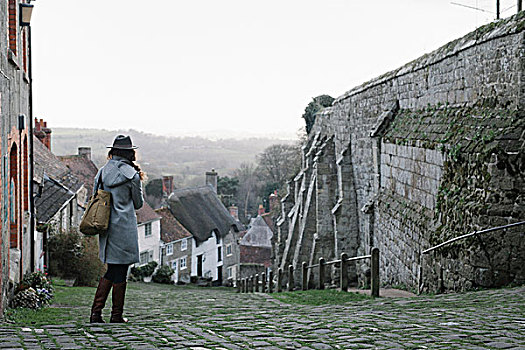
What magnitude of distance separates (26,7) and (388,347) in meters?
10.1

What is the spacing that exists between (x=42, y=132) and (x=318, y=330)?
21.3 metres

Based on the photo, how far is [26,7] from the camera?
481 inches

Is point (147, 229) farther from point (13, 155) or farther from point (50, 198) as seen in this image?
point (13, 155)

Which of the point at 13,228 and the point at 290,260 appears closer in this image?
the point at 13,228

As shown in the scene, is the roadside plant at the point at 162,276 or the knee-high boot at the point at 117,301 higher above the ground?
the knee-high boot at the point at 117,301

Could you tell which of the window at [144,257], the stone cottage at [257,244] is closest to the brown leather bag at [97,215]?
the window at [144,257]

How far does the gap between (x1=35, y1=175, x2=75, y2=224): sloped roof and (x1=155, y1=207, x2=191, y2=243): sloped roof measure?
62.5 feet

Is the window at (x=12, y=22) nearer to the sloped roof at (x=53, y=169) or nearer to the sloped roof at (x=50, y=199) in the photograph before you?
the sloped roof at (x=50, y=199)

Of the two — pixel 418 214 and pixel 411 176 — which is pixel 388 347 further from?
pixel 411 176

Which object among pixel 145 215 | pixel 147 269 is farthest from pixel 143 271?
pixel 145 215

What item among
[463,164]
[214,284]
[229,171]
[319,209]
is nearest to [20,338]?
[463,164]

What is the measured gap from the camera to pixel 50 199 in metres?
17.6

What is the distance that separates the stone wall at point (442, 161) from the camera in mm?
8406

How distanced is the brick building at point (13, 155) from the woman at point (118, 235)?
1707 millimetres
